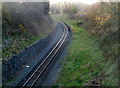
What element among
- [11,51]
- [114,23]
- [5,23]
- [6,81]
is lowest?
[6,81]

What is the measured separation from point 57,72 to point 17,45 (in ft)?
23.4

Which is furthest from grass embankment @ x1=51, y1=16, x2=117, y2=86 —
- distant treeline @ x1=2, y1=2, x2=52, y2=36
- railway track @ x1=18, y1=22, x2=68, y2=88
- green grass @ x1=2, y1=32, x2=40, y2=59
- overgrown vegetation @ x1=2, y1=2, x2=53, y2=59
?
distant treeline @ x1=2, y1=2, x2=52, y2=36

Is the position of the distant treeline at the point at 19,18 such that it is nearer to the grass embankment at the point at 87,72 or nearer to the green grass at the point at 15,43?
the green grass at the point at 15,43

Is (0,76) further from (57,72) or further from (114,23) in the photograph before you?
(114,23)

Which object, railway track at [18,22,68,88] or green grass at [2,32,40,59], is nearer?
railway track at [18,22,68,88]

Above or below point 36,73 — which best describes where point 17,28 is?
above

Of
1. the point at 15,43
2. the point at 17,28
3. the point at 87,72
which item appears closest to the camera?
the point at 87,72

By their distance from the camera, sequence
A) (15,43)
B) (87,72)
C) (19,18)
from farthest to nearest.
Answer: (19,18)
(15,43)
(87,72)

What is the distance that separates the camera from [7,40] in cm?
2475

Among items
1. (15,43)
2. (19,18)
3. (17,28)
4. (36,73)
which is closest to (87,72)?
(36,73)

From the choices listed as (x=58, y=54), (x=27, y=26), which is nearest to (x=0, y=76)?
(x=58, y=54)

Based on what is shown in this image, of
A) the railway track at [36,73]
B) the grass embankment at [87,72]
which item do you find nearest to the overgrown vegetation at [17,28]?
the railway track at [36,73]

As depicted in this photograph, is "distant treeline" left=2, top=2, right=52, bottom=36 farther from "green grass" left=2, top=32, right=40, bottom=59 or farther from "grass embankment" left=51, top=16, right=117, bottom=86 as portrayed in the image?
"grass embankment" left=51, top=16, right=117, bottom=86

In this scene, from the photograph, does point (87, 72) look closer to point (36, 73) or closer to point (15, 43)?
point (36, 73)
